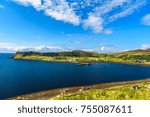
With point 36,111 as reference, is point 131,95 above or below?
below

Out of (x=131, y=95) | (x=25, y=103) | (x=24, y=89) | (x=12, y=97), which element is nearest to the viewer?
(x=25, y=103)

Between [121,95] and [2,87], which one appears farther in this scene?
[2,87]

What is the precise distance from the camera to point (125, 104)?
11.6 metres

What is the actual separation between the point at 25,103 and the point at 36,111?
42.0 inches

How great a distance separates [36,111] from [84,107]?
7.98 feet

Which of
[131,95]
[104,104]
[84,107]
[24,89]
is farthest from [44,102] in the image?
[24,89]

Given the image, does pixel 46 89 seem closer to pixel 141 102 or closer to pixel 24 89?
pixel 24 89

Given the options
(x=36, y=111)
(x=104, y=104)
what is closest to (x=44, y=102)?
(x=36, y=111)

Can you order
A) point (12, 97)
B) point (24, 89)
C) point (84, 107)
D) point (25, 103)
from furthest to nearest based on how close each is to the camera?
point (24, 89) < point (12, 97) < point (25, 103) < point (84, 107)

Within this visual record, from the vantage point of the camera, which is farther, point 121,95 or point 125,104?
point 121,95

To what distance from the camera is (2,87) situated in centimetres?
9850

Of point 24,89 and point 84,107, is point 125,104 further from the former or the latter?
point 24,89

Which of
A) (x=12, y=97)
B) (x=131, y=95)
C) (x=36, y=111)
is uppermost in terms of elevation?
(x=36, y=111)

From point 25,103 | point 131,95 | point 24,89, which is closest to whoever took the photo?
point 25,103
